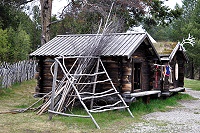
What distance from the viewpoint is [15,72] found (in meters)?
21.9

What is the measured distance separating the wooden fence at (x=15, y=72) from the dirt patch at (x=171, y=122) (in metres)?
9.78

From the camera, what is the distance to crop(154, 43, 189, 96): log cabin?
17.8m

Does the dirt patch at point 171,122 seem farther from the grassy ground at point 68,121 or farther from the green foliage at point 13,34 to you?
the green foliage at point 13,34

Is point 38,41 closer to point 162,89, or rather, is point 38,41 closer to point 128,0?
point 128,0

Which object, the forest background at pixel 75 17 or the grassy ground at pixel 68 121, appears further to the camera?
the forest background at pixel 75 17

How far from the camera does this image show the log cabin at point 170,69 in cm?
1784

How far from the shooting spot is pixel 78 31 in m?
29.5

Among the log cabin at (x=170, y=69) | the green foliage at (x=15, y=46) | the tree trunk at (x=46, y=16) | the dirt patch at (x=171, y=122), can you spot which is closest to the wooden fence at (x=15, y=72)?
the green foliage at (x=15, y=46)

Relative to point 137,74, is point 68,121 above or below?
below

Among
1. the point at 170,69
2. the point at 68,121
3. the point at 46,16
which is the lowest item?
the point at 68,121

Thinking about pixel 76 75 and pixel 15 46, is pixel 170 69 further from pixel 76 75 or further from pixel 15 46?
pixel 15 46

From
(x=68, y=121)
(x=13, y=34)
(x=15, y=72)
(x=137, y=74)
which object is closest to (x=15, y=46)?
(x=13, y=34)

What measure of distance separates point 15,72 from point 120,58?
10.2m

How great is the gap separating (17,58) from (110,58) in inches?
581
